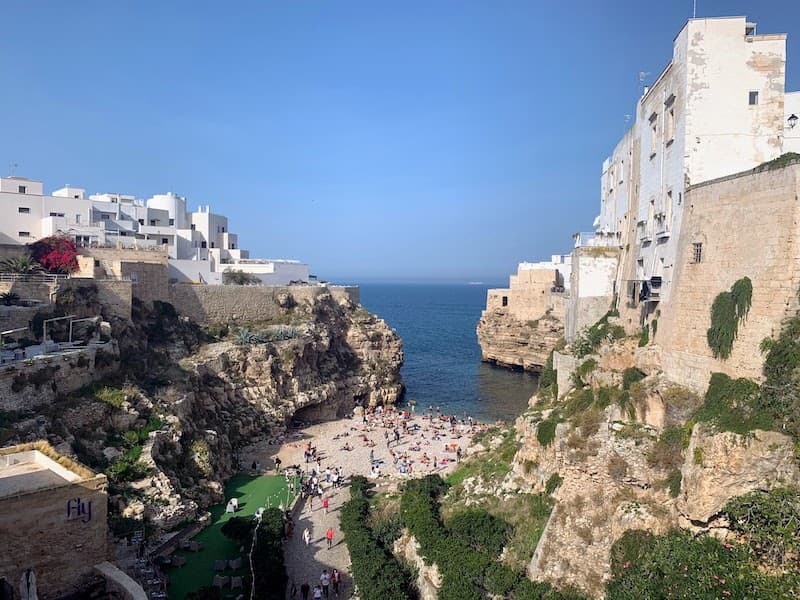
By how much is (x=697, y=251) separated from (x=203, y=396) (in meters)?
21.1

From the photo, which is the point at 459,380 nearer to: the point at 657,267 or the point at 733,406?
the point at 657,267

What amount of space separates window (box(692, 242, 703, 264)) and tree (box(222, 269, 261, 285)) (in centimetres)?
3085

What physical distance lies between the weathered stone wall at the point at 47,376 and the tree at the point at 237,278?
1669 cm

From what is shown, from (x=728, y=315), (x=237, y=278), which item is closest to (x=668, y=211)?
(x=728, y=315)

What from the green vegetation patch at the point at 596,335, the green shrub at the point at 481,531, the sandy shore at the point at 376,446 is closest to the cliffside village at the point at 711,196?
the green vegetation patch at the point at 596,335

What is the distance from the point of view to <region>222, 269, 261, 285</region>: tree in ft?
130

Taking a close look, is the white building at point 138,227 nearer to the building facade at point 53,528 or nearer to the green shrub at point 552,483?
the building facade at point 53,528

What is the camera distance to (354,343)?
39.5 metres

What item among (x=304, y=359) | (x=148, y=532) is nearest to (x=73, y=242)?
(x=304, y=359)

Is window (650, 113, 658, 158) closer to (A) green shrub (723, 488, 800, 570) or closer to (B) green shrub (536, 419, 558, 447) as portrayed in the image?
(B) green shrub (536, 419, 558, 447)

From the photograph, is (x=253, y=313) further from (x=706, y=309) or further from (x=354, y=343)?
(x=706, y=309)

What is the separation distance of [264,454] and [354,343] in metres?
13.5

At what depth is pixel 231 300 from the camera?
115ft

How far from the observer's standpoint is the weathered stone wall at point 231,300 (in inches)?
1310
